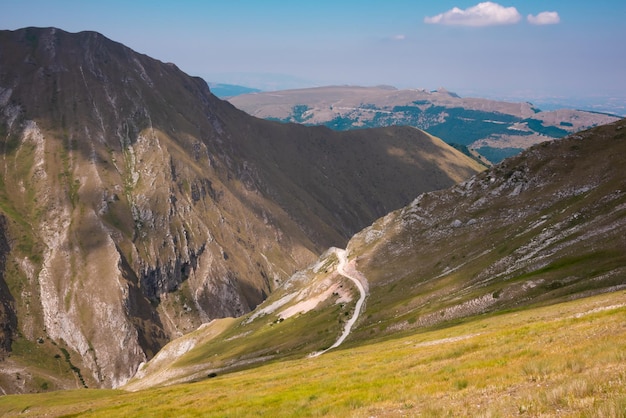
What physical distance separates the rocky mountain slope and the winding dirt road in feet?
2.28

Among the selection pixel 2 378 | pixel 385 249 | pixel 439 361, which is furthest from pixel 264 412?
pixel 2 378

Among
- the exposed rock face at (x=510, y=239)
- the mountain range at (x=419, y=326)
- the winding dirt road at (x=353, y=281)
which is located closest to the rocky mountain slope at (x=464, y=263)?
the exposed rock face at (x=510, y=239)

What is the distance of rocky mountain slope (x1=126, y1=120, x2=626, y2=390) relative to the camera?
65062 millimetres

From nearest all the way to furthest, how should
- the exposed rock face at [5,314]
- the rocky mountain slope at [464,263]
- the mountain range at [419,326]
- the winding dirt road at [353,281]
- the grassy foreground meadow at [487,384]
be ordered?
1. the grassy foreground meadow at [487,384]
2. the mountain range at [419,326]
3. the rocky mountain slope at [464,263]
4. the winding dirt road at [353,281]
5. the exposed rock face at [5,314]

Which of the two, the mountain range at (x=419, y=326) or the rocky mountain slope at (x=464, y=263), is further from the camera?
the rocky mountain slope at (x=464, y=263)

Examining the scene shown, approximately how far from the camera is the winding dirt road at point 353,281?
266 ft

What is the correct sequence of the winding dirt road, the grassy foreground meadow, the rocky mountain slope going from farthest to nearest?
1. the winding dirt road
2. the rocky mountain slope
3. the grassy foreground meadow

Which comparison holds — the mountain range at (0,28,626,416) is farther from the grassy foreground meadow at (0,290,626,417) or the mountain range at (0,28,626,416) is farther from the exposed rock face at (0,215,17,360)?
the exposed rock face at (0,215,17,360)

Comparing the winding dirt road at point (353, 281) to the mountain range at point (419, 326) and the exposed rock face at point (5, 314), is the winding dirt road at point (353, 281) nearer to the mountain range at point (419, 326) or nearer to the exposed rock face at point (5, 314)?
the mountain range at point (419, 326)

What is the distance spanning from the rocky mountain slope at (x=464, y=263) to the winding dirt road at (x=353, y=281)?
2.28 ft

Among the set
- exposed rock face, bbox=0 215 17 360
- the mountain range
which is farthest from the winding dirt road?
exposed rock face, bbox=0 215 17 360

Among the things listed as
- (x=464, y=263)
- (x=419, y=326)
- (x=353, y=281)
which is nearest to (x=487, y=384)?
(x=419, y=326)

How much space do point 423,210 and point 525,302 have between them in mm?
75450

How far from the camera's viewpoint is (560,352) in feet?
74.1
